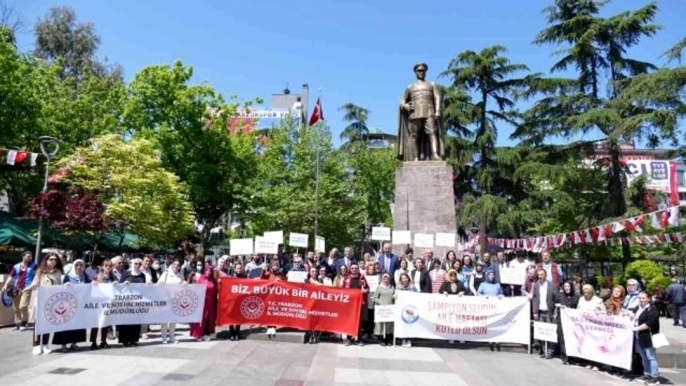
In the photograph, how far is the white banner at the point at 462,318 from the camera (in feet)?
33.7

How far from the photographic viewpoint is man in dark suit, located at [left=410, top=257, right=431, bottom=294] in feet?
36.0

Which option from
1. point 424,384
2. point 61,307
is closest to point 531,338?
point 424,384

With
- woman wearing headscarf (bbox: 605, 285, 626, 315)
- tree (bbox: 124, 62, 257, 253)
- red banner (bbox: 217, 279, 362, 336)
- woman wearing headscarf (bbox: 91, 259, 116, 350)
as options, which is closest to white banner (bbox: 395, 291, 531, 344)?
red banner (bbox: 217, 279, 362, 336)

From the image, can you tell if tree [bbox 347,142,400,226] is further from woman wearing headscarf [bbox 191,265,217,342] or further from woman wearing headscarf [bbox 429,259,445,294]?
woman wearing headscarf [bbox 191,265,217,342]

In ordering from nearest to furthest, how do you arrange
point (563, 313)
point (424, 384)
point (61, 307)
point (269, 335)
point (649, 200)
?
point (424, 384), point (61, 307), point (563, 313), point (269, 335), point (649, 200)

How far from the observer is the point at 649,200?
81.4 feet

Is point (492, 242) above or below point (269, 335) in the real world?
above

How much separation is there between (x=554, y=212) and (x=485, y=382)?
22.2 meters

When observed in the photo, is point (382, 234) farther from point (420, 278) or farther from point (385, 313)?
point (385, 313)

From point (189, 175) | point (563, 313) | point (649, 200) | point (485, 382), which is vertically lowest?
point (485, 382)

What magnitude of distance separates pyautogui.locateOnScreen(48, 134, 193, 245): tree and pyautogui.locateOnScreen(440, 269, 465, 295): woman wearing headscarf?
56.8 ft

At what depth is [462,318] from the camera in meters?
10.3

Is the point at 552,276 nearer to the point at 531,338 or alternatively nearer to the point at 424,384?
the point at 531,338

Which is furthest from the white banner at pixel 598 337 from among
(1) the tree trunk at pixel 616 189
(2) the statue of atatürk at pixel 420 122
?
(1) the tree trunk at pixel 616 189
